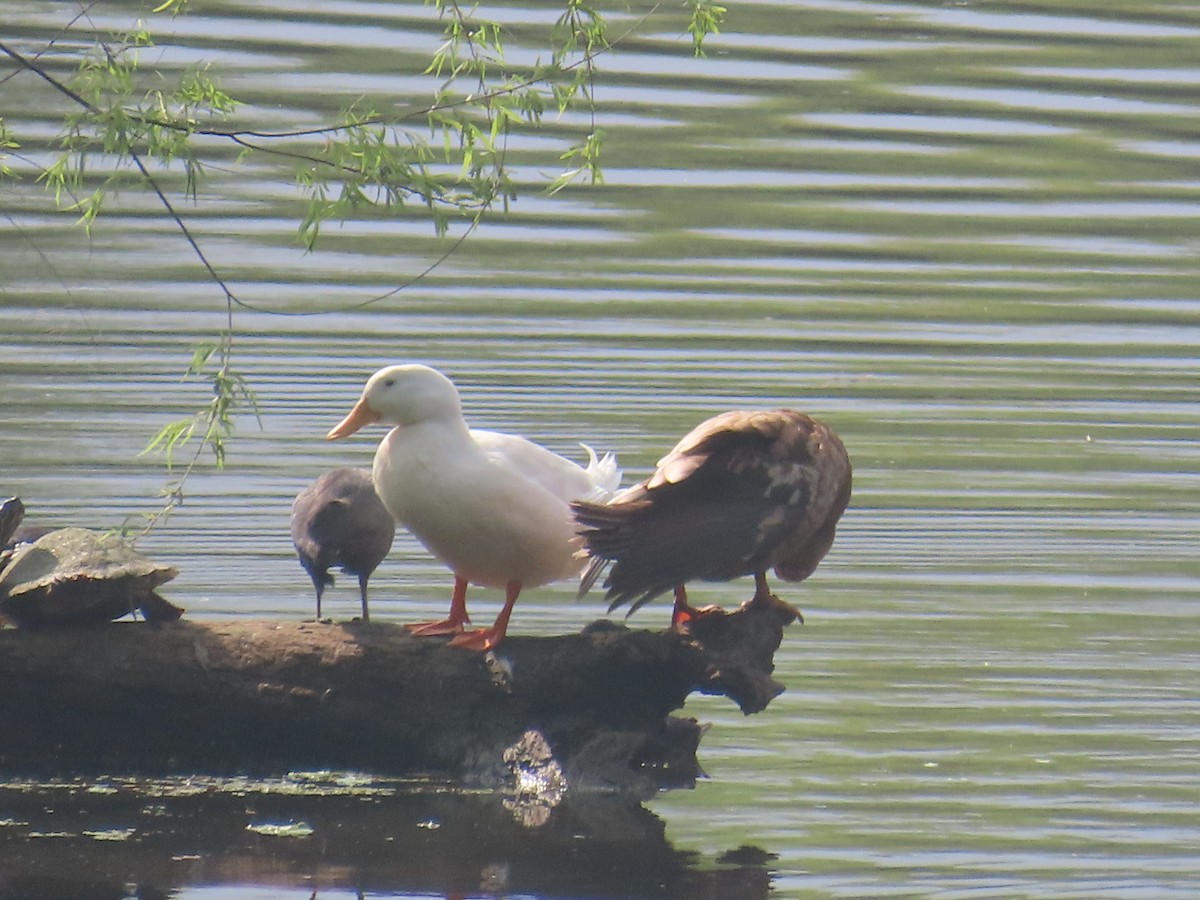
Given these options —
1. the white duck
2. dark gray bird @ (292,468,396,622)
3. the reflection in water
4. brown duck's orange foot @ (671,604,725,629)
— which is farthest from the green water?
dark gray bird @ (292,468,396,622)

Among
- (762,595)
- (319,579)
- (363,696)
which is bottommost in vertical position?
(363,696)

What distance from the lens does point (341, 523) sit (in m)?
8.23

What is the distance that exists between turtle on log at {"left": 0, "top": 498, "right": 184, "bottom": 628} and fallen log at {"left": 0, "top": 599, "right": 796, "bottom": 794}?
69 mm

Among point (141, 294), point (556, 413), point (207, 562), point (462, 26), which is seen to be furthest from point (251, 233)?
point (462, 26)

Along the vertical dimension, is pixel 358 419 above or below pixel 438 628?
above

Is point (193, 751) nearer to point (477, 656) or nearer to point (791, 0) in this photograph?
point (477, 656)

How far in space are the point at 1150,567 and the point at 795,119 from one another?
24.3 feet

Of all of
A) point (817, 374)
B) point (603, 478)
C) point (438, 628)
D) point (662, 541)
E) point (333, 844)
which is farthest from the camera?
point (817, 374)

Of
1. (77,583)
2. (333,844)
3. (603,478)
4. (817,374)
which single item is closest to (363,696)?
(333,844)

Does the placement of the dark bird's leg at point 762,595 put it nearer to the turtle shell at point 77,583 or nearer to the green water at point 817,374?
the green water at point 817,374

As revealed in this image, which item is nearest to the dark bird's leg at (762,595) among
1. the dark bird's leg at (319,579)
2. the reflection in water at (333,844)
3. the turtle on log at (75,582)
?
the reflection in water at (333,844)

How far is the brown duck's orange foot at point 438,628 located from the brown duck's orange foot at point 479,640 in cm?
8

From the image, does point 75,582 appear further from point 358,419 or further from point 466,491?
point 466,491

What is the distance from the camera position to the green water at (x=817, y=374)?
24.8ft
